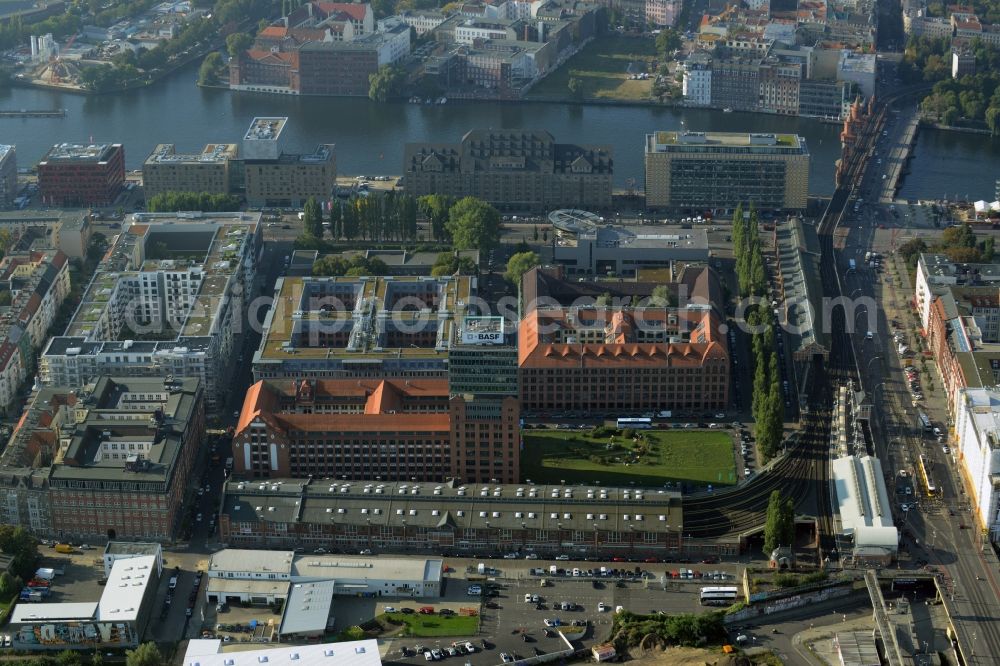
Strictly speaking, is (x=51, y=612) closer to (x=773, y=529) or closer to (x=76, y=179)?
(x=773, y=529)

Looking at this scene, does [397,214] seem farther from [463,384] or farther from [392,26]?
[392,26]

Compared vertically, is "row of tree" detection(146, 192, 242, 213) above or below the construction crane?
below

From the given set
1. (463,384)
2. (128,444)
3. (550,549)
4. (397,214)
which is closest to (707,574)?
(550,549)

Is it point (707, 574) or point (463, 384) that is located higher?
point (463, 384)

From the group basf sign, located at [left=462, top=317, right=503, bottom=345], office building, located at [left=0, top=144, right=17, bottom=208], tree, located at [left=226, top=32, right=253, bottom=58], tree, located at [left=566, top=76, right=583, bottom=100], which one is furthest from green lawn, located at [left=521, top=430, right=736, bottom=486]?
tree, located at [left=226, top=32, right=253, bottom=58]

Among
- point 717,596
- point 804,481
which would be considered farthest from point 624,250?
point 717,596

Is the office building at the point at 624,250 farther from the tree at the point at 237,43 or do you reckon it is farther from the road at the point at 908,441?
the tree at the point at 237,43

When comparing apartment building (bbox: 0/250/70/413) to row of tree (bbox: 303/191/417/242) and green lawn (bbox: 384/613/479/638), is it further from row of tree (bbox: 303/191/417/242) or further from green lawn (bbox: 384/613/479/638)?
green lawn (bbox: 384/613/479/638)
